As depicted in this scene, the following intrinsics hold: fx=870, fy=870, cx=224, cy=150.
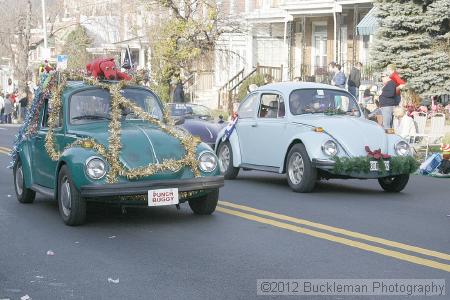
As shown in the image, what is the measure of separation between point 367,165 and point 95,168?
15.0 feet

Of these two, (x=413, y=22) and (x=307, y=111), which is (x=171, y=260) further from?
(x=413, y=22)

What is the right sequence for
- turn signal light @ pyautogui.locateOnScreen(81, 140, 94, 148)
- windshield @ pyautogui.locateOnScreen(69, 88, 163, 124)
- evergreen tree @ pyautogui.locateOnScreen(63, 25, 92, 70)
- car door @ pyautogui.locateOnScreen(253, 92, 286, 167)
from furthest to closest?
evergreen tree @ pyautogui.locateOnScreen(63, 25, 92, 70)
car door @ pyautogui.locateOnScreen(253, 92, 286, 167)
windshield @ pyautogui.locateOnScreen(69, 88, 163, 124)
turn signal light @ pyautogui.locateOnScreen(81, 140, 94, 148)

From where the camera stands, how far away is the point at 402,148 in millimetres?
13102

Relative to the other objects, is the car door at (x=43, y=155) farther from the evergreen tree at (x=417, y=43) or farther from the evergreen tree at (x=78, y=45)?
the evergreen tree at (x=78, y=45)

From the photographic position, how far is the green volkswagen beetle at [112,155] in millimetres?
9542

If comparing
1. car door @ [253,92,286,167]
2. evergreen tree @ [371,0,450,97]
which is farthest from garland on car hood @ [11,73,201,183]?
evergreen tree @ [371,0,450,97]

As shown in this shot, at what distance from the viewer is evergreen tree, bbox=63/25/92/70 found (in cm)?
6332

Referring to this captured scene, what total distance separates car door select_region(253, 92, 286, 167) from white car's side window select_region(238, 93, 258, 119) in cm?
19

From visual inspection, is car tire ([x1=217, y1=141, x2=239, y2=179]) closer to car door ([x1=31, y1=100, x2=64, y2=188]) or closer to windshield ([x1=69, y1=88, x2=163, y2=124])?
windshield ([x1=69, y1=88, x2=163, y2=124])

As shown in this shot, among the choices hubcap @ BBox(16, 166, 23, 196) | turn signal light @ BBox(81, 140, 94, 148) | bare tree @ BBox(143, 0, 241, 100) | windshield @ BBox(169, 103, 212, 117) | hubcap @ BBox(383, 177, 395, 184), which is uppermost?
bare tree @ BBox(143, 0, 241, 100)

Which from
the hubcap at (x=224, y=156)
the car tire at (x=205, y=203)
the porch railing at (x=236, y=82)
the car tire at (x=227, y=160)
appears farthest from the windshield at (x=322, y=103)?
the porch railing at (x=236, y=82)

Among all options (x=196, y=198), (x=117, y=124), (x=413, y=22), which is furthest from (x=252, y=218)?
(x=413, y=22)

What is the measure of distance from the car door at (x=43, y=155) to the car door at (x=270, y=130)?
3962 mm

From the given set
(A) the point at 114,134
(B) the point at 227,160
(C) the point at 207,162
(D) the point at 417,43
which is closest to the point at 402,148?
(B) the point at 227,160
